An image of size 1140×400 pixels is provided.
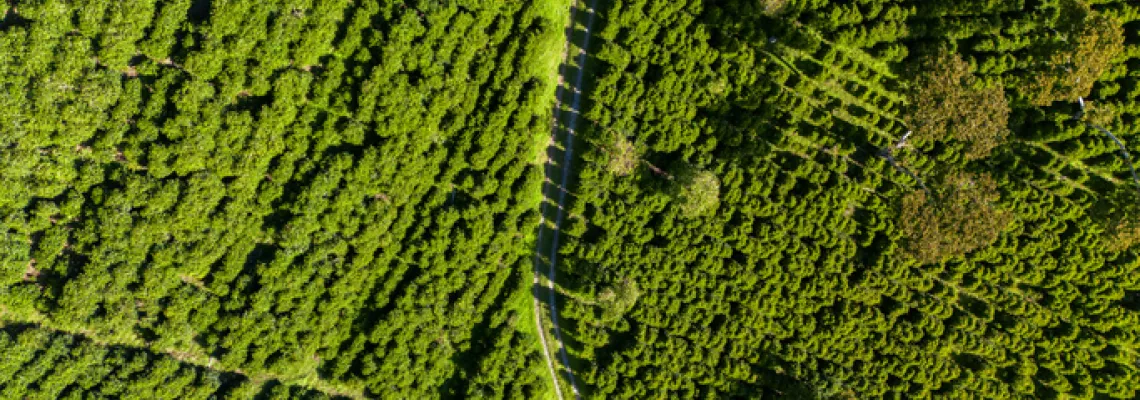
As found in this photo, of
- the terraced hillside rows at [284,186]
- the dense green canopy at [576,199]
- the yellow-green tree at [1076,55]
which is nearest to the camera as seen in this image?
the terraced hillside rows at [284,186]

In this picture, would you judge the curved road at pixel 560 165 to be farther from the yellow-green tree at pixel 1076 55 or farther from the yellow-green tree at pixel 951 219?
the yellow-green tree at pixel 1076 55

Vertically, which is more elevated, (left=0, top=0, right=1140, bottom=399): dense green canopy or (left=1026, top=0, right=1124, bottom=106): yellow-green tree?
(left=1026, top=0, right=1124, bottom=106): yellow-green tree

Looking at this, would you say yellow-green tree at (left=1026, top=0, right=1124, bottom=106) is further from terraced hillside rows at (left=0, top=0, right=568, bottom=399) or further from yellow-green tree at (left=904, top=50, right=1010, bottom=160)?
terraced hillside rows at (left=0, top=0, right=568, bottom=399)

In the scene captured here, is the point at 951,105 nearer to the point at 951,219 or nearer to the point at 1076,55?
the point at 951,219

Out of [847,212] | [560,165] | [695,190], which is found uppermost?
[847,212]

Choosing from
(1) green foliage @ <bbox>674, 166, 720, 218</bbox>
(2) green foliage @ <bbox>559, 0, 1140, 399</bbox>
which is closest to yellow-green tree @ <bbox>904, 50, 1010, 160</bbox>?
(2) green foliage @ <bbox>559, 0, 1140, 399</bbox>

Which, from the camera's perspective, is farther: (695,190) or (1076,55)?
(1076,55)

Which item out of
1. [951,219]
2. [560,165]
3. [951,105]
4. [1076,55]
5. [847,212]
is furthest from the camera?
[847,212]

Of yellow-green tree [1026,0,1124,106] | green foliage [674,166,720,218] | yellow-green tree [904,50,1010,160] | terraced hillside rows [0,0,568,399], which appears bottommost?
terraced hillside rows [0,0,568,399]

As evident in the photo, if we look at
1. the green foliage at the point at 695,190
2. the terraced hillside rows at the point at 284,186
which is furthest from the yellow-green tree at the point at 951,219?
the terraced hillside rows at the point at 284,186

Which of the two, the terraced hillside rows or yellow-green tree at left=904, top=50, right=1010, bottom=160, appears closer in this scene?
the terraced hillside rows

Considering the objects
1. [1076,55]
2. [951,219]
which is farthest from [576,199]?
[1076,55]

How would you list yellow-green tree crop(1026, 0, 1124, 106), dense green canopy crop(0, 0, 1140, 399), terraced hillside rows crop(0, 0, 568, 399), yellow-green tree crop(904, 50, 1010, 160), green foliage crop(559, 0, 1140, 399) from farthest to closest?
green foliage crop(559, 0, 1140, 399)
yellow-green tree crop(1026, 0, 1124, 106)
yellow-green tree crop(904, 50, 1010, 160)
dense green canopy crop(0, 0, 1140, 399)
terraced hillside rows crop(0, 0, 568, 399)
